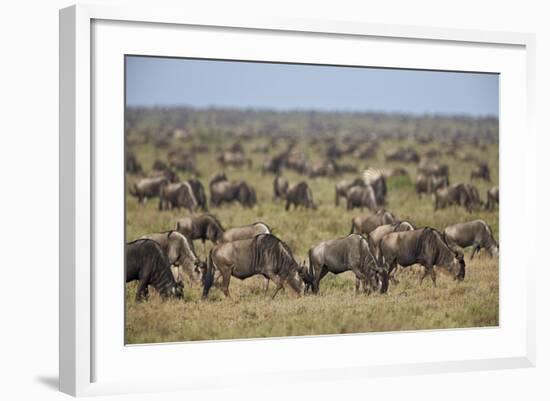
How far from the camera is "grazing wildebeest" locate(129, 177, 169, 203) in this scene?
9.77 meters

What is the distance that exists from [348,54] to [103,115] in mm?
2053

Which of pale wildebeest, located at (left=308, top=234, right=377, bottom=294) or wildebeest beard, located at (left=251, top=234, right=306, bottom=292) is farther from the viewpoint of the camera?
pale wildebeest, located at (left=308, top=234, right=377, bottom=294)

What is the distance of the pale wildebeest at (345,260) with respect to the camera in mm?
10344

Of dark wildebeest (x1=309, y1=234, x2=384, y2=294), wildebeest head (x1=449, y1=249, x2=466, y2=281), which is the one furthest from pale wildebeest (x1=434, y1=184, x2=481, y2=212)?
dark wildebeest (x1=309, y1=234, x2=384, y2=294)

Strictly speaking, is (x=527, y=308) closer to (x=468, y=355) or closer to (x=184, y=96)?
(x=468, y=355)

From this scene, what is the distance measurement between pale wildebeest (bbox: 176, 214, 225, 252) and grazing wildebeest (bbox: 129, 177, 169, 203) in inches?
11.9

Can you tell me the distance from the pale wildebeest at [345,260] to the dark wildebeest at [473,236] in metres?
0.77

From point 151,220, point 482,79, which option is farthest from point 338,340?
point 482,79

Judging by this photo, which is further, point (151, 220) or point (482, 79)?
point (482, 79)

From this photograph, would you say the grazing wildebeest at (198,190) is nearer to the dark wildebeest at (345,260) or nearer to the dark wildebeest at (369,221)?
the dark wildebeest at (345,260)

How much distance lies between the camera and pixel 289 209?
34.3 feet

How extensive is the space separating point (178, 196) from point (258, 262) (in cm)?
81

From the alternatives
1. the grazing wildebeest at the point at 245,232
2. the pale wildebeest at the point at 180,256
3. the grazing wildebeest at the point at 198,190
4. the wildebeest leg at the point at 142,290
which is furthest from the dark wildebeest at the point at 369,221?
the wildebeest leg at the point at 142,290

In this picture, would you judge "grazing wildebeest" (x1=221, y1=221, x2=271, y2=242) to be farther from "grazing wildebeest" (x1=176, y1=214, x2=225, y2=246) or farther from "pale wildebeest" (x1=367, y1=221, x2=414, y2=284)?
"pale wildebeest" (x1=367, y1=221, x2=414, y2=284)
